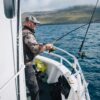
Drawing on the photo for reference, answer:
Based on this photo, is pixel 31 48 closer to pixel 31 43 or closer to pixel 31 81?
pixel 31 43

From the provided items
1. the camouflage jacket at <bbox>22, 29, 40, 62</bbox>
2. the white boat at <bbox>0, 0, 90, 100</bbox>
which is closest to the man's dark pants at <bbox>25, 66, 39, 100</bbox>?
the camouflage jacket at <bbox>22, 29, 40, 62</bbox>

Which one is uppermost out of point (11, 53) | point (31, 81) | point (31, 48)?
point (11, 53)

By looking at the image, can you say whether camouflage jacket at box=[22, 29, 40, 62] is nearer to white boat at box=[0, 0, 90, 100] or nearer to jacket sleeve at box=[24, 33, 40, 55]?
jacket sleeve at box=[24, 33, 40, 55]

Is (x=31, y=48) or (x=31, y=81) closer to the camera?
(x=31, y=48)

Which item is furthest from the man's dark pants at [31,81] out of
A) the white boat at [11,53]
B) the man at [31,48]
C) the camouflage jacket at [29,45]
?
the white boat at [11,53]

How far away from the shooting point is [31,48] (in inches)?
213

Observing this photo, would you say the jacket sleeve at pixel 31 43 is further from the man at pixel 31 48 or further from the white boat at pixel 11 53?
the white boat at pixel 11 53

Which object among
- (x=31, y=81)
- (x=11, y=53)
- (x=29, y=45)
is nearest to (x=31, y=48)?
(x=29, y=45)

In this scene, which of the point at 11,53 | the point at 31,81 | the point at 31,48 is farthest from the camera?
the point at 31,81

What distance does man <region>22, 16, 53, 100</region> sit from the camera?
5406 millimetres

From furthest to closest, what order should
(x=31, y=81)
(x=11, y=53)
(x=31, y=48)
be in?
(x=31, y=81), (x=31, y=48), (x=11, y=53)

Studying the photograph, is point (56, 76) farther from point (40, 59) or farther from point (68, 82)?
point (68, 82)

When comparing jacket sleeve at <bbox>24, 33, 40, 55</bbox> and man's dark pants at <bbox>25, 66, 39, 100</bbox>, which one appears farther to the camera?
man's dark pants at <bbox>25, 66, 39, 100</bbox>

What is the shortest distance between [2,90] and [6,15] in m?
0.96
